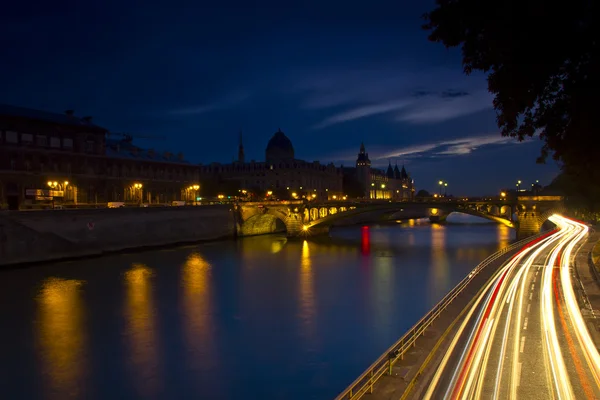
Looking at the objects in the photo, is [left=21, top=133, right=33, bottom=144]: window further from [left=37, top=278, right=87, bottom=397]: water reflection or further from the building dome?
the building dome

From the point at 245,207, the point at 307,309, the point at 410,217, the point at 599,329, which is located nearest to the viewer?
the point at 599,329

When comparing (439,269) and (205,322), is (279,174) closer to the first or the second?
(439,269)

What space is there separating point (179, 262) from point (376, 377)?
113 feet

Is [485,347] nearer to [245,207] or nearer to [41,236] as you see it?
[41,236]

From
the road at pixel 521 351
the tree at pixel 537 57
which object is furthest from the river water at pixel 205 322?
the tree at pixel 537 57

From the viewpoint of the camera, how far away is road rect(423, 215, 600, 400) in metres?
12.2

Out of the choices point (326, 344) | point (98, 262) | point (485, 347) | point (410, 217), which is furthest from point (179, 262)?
point (410, 217)

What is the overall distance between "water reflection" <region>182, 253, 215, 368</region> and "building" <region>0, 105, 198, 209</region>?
20.0 metres

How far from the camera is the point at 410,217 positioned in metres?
134

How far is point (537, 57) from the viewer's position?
13312 millimetres

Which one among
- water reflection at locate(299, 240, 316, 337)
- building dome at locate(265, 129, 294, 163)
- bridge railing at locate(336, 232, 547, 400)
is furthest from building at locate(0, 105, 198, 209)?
building dome at locate(265, 129, 294, 163)

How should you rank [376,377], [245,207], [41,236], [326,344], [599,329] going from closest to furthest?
[376,377] → [599,329] → [326,344] → [41,236] → [245,207]

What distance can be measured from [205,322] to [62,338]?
612 centimetres

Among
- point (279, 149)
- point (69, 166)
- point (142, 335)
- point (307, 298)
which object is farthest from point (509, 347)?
point (279, 149)
